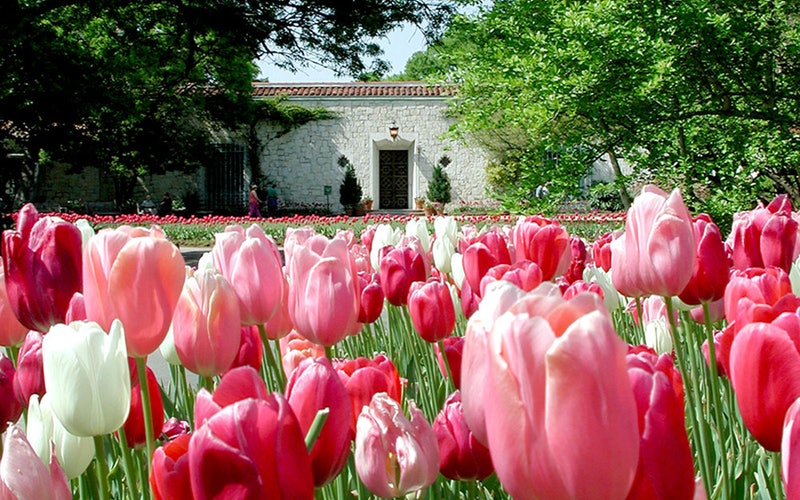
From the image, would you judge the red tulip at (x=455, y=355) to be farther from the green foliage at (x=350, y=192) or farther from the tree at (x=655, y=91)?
the green foliage at (x=350, y=192)

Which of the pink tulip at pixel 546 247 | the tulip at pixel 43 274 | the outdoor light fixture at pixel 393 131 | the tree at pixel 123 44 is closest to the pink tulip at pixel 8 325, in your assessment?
the tulip at pixel 43 274

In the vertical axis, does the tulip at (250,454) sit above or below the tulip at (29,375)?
above

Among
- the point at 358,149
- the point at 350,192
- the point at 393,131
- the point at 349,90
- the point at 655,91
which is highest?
the point at 349,90

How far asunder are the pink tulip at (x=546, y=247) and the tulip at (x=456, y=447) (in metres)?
0.73

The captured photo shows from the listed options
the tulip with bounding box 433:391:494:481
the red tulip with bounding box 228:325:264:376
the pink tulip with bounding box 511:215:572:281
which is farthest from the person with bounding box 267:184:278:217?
the tulip with bounding box 433:391:494:481

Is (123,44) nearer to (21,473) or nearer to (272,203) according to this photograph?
(272,203)

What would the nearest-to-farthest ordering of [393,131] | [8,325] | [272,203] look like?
1. [8,325]
2. [272,203]
3. [393,131]

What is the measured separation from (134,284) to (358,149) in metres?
22.2

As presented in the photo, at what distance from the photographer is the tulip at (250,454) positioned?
44 cm

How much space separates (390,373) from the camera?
0.86 meters

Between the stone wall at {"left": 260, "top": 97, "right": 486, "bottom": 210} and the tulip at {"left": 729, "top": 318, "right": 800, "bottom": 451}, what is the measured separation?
21.9m

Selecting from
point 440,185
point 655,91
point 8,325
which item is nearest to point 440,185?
point 440,185

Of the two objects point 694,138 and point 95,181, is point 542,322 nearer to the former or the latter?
point 694,138

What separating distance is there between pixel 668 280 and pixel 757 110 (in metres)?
4.34
